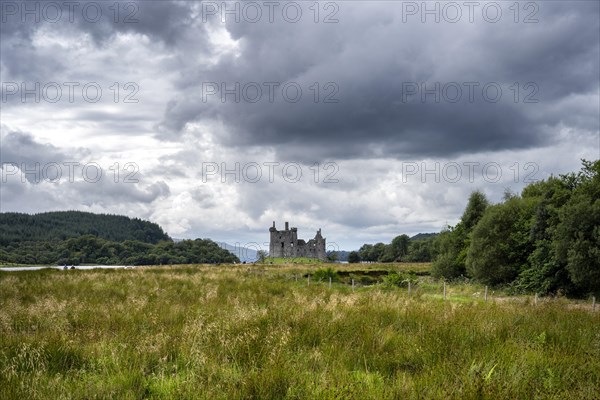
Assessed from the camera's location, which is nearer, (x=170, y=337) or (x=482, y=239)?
(x=170, y=337)

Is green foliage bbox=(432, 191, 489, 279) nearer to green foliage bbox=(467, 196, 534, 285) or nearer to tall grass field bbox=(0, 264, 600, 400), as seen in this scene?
green foliage bbox=(467, 196, 534, 285)

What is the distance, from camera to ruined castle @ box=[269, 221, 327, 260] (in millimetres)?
146500

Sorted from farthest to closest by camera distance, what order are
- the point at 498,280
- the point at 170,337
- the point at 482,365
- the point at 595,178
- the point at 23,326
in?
1. the point at 498,280
2. the point at 595,178
3. the point at 23,326
4. the point at 170,337
5. the point at 482,365

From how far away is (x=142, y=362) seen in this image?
6777mm

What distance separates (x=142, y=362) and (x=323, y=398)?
3.21 m

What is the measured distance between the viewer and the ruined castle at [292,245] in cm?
14650

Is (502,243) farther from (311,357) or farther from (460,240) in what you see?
(311,357)

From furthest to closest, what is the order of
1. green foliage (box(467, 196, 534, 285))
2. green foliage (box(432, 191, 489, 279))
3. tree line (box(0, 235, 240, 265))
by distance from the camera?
tree line (box(0, 235, 240, 265))
green foliage (box(432, 191, 489, 279))
green foliage (box(467, 196, 534, 285))

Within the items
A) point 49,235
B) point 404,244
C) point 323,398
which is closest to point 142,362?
point 323,398

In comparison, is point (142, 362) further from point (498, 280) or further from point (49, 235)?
point (49, 235)

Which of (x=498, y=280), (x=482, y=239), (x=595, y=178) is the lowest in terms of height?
(x=498, y=280)

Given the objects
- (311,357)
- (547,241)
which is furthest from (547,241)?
(311,357)

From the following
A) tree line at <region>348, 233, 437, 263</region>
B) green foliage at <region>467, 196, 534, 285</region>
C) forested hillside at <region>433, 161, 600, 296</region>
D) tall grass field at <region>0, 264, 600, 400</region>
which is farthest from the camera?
tree line at <region>348, 233, 437, 263</region>

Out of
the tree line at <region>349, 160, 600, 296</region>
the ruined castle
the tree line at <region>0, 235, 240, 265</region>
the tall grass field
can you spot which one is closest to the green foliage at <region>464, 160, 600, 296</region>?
the tree line at <region>349, 160, 600, 296</region>
